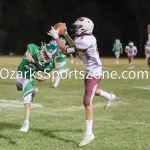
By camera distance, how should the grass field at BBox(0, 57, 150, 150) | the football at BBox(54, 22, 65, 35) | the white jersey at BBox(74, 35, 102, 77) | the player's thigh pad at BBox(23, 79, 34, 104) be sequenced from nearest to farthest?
the grass field at BBox(0, 57, 150, 150) < the white jersey at BBox(74, 35, 102, 77) < the football at BBox(54, 22, 65, 35) < the player's thigh pad at BBox(23, 79, 34, 104)

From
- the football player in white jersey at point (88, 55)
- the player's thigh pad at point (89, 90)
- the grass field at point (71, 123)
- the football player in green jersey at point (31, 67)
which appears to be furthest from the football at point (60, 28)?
the grass field at point (71, 123)

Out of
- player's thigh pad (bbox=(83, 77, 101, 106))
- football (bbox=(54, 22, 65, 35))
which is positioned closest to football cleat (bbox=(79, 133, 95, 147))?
→ player's thigh pad (bbox=(83, 77, 101, 106))

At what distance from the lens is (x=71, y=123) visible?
334 inches

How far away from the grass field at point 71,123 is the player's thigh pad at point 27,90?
1.77 feet

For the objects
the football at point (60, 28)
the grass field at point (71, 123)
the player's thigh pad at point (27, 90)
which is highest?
the football at point (60, 28)

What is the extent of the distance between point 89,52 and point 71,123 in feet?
6.25

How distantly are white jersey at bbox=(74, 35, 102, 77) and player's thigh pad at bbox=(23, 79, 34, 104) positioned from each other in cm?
131

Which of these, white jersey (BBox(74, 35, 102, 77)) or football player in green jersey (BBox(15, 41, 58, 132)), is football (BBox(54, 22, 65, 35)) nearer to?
football player in green jersey (BBox(15, 41, 58, 132))

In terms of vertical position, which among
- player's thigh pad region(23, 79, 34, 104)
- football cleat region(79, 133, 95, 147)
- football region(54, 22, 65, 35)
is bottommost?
football cleat region(79, 133, 95, 147)

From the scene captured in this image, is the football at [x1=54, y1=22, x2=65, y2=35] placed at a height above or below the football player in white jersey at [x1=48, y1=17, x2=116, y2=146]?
above

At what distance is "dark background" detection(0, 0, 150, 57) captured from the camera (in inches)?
1992

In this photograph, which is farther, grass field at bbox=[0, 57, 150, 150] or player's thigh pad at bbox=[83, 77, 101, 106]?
player's thigh pad at bbox=[83, 77, 101, 106]

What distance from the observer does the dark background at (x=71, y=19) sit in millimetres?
50594

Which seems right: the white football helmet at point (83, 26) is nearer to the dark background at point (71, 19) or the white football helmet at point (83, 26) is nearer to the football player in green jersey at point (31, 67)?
the football player in green jersey at point (31, 67)
